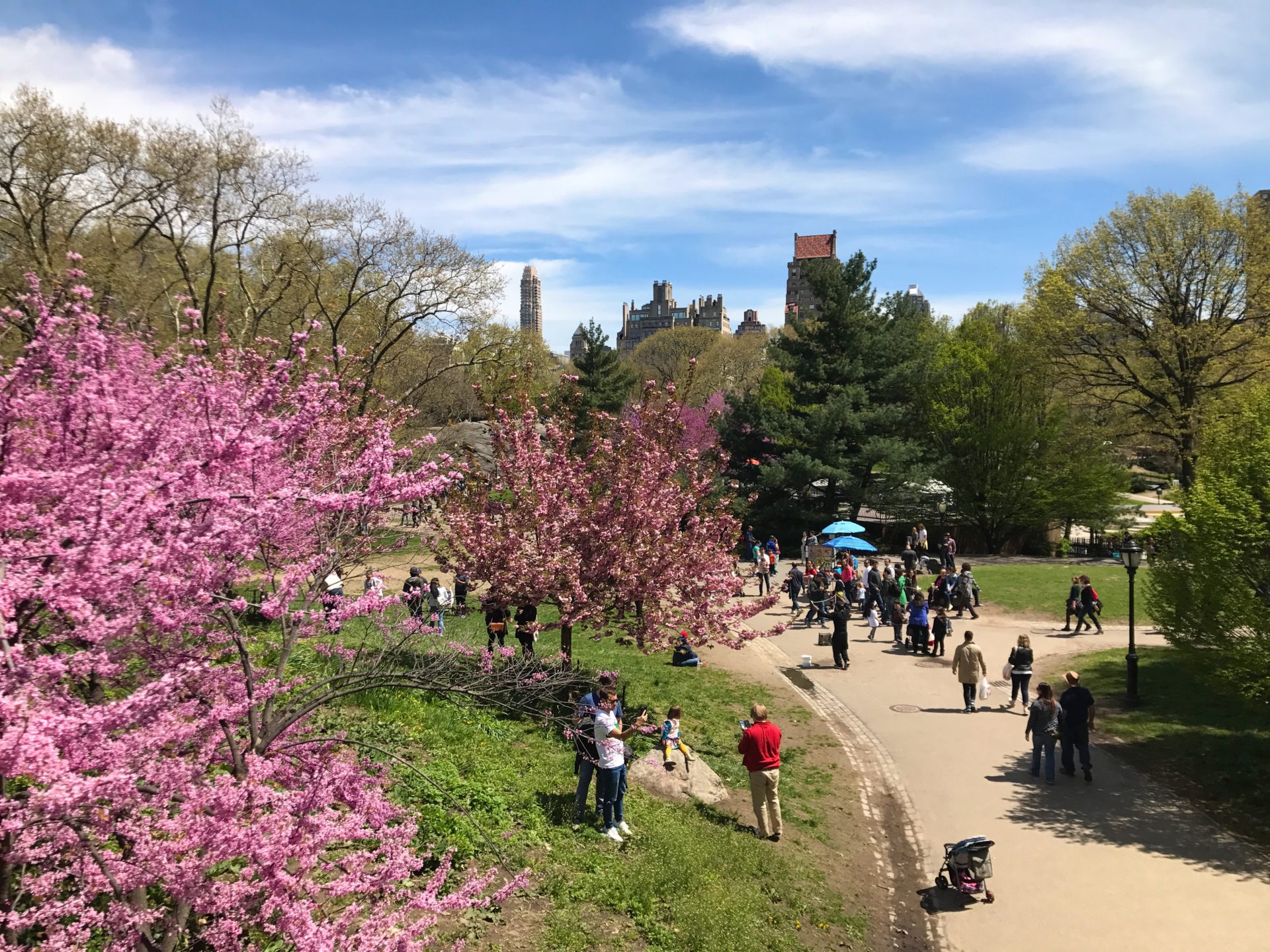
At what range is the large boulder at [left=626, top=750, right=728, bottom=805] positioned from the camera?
36.8 feet

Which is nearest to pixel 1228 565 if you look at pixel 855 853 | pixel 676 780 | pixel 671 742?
pixel 855 853

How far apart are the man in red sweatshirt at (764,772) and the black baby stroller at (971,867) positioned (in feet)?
7.21

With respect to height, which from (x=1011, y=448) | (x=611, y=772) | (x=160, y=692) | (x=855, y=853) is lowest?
(x=855, y=853)

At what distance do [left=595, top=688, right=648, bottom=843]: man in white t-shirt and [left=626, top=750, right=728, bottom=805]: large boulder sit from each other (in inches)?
67.9

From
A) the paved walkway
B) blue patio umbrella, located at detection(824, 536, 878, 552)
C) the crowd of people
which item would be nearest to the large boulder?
the paved walkway

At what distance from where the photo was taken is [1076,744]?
1254 centimetres

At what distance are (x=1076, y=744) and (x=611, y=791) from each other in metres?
8.15

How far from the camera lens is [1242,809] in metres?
11.2

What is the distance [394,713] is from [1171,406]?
33029 mm

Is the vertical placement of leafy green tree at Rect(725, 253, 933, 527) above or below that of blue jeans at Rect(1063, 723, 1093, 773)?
above

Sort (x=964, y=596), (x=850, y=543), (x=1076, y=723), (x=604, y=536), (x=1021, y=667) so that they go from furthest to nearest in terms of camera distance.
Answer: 1. (x=850, y=543)
2. (x=964, y=596)
3. (x=1021, y=667)
4. (x=1076, y=723)
5. (x=604, y=536)

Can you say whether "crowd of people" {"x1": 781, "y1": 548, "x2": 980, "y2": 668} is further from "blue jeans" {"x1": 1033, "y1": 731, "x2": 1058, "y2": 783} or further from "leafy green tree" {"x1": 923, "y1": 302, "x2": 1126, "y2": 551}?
"leafy green tree" {"x1": 923, "y1": 302, "x2": 1126, "y2": 551}

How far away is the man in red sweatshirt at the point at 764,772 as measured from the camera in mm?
10281

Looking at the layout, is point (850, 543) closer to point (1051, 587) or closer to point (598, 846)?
point (1051, 587)
